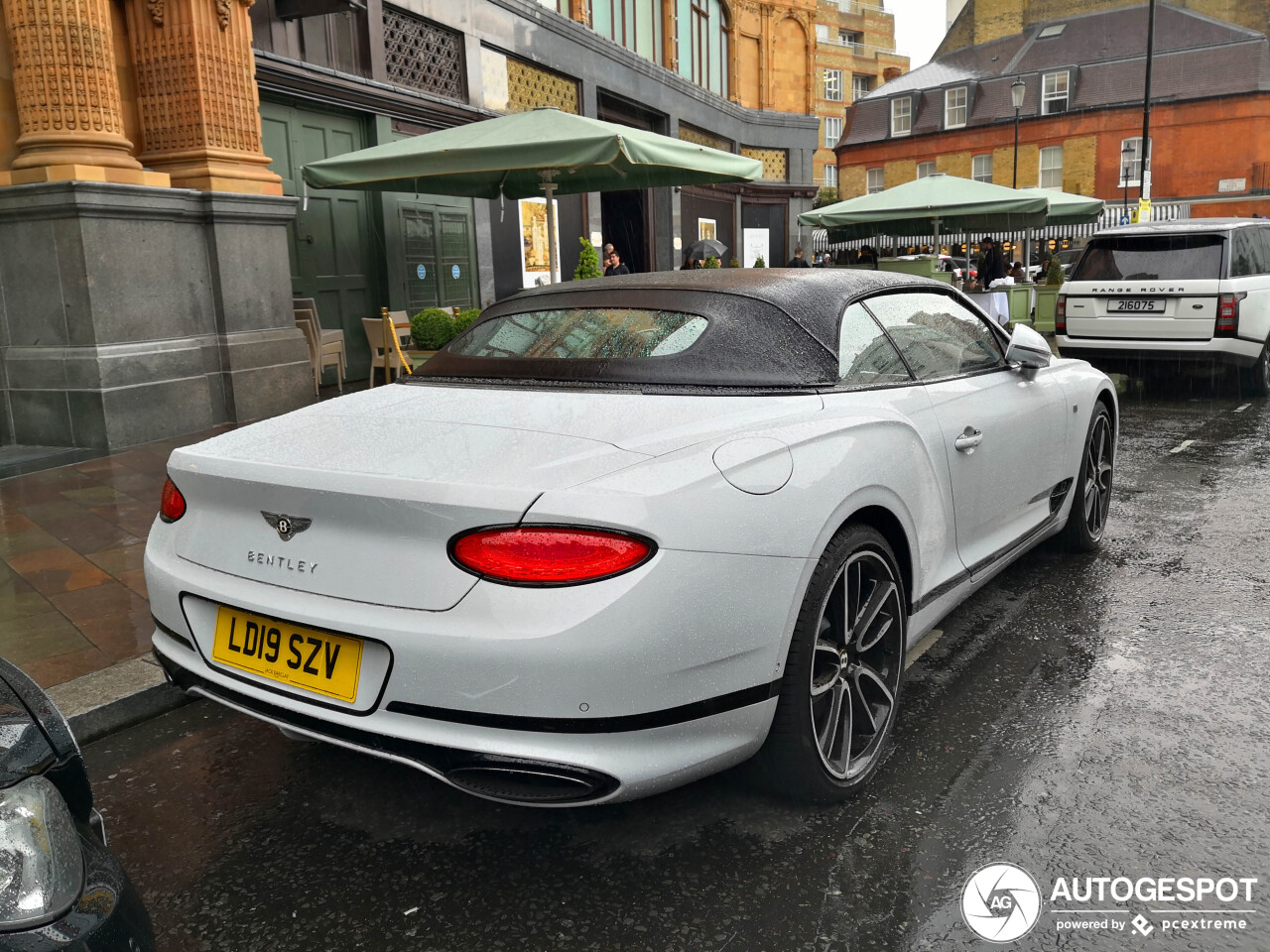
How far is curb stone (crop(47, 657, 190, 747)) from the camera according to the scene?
11.4ft

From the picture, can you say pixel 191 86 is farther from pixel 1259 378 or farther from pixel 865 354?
pixel 1259 378

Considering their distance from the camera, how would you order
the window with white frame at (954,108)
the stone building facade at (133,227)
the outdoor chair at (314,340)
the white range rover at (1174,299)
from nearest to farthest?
the stone building facade at (133,227) < the white range rover at (1174,299) < the outdoor chair at (314,340) < the window with white frame at (954,108)

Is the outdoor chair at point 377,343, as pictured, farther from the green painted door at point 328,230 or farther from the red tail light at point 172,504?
the red tail light at point 172,504

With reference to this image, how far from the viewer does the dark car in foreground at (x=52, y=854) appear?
140cm

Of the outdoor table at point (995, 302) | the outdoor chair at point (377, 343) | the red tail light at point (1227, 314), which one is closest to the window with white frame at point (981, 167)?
the outdoor table at point (995, 302)

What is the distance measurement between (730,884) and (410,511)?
1.19 meters

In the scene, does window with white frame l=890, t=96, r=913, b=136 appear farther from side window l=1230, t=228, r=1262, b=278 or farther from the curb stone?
the curb stone

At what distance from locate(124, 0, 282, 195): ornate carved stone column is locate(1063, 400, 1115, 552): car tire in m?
7.35

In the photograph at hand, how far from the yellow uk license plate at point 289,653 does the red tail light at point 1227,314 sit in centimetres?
1027

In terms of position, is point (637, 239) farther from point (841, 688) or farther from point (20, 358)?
point (841, 688)

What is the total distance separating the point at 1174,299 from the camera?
1037 centimetres

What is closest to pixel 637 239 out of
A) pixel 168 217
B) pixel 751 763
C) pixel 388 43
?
pixel 388 43

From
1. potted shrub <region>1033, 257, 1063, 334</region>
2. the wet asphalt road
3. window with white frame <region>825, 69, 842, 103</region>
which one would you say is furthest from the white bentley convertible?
window with white frame <region>825, 69, 842, 103</region>

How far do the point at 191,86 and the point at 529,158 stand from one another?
3348 millimetres
